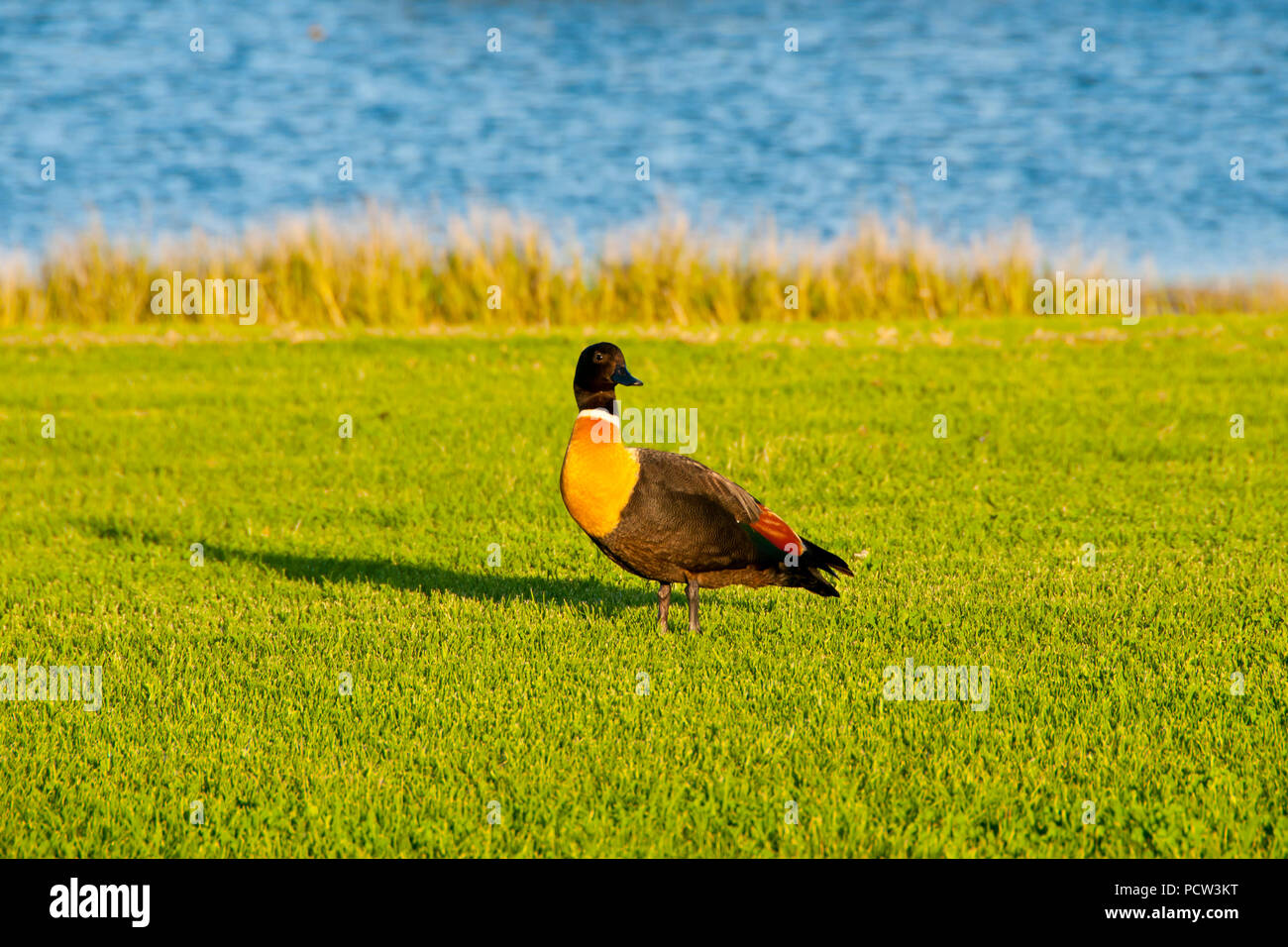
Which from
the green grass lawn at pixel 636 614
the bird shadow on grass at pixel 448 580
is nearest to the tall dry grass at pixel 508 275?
the green grass lawn at pixel 636 614

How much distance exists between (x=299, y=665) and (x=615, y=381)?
246 centimetres

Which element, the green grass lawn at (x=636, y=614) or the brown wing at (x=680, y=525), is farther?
the brown wing at (x=680, y=525)

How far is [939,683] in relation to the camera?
695 cm

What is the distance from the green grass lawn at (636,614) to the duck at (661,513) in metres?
0.50

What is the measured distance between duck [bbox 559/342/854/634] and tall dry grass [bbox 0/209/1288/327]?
1312cm

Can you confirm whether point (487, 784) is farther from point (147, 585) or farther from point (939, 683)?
point (147, 585)

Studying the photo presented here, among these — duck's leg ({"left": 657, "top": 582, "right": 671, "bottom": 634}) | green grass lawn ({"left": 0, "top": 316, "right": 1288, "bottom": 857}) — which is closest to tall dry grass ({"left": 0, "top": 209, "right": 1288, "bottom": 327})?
green grass lawn ({"left": 0, "top": 316, "right": 1288, "bottom": 857})

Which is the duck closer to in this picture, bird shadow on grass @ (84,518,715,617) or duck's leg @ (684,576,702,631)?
duck's leg @ (684,576,702,631)

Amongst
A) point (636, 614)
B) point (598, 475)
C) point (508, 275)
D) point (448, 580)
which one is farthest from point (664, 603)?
point (508, 275)

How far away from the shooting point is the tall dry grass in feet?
68.6

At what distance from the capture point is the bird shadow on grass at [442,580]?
9047 millimetres

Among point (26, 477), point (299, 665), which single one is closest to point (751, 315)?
point (26, 477)

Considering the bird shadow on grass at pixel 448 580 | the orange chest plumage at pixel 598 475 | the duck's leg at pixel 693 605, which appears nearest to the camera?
the orange chest plumage at pixel 598 475

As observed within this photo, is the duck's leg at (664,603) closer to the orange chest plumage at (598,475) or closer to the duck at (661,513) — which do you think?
the duck at (661,513)
